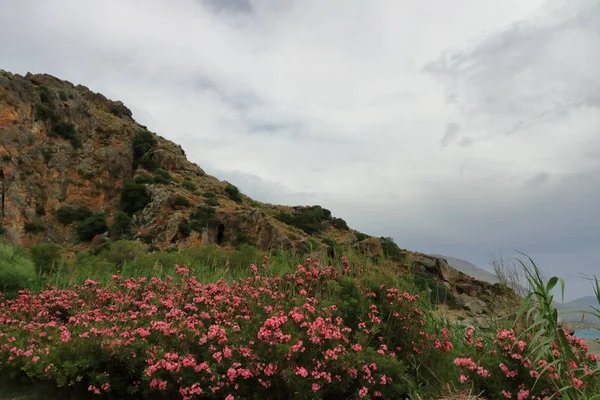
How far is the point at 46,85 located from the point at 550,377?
61634 mm

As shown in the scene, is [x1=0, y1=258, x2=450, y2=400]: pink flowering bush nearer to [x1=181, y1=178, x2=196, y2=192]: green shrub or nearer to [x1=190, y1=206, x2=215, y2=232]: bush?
[x1=190, y1=206, x2=215, y2=232]: bush

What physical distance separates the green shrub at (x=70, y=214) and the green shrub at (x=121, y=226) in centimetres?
469

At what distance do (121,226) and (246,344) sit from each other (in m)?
40.3

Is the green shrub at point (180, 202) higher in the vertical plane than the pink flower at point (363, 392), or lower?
higher

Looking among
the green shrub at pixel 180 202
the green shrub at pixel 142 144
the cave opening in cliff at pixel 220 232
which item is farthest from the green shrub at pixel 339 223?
the green shrub at pixel 142 144

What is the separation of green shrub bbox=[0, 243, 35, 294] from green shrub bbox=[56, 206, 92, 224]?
37.5m

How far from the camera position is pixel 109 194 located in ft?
168

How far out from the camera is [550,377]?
420 centimetres

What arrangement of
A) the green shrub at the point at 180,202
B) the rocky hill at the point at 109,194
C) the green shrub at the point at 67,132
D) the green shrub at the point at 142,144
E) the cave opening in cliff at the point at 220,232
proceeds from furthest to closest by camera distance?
1. the green shrub at the point at 142,144
2. the green shrub at the point at 67,132
3. the green shrub at the point at 180,202
4. the cave opening in cliff at the point at 220,232
5. the rocky hill at the point at 109,194

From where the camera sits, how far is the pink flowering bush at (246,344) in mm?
4480

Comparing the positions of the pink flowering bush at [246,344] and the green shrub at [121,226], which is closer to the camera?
the pink flowering bush at [246,344]

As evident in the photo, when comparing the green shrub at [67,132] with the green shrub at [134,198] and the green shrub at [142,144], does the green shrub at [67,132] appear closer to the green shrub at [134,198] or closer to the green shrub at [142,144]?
the green shrub at [142,144]

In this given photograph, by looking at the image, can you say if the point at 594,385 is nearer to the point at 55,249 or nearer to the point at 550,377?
the point at 550,377

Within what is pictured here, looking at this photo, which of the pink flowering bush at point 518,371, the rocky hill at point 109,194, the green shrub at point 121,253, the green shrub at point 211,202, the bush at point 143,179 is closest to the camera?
the pink flowering bush at point 518,371
